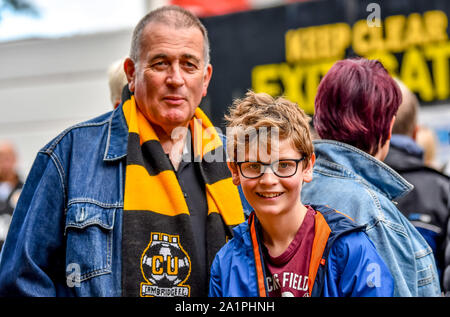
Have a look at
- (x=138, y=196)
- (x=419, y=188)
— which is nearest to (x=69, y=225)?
(x=138, y=196)

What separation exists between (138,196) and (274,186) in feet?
2.01

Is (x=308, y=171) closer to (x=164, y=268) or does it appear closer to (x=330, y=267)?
(x=330, y=267)

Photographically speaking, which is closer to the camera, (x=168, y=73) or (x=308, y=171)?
(x=308, y=171)

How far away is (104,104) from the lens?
9.92 metres

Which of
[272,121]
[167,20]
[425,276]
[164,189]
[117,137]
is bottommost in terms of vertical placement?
[425,276]

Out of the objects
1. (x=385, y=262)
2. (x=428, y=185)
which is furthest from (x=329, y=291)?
(x=428, y=185)

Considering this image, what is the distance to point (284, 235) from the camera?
6.27 ft

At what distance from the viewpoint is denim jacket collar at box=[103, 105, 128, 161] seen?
7.68 feet

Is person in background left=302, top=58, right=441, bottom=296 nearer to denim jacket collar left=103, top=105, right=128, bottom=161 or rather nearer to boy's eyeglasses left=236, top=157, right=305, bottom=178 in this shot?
boy's eyeglasses left=236, top=157, right=305, bottom=178

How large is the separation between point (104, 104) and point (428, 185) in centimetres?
767

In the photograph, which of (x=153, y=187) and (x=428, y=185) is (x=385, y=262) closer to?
(x=153, y=187)

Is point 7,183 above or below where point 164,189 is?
above

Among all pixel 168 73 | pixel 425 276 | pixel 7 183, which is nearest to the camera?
pixel 425 276

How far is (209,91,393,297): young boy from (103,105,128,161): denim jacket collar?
21.0 inches
